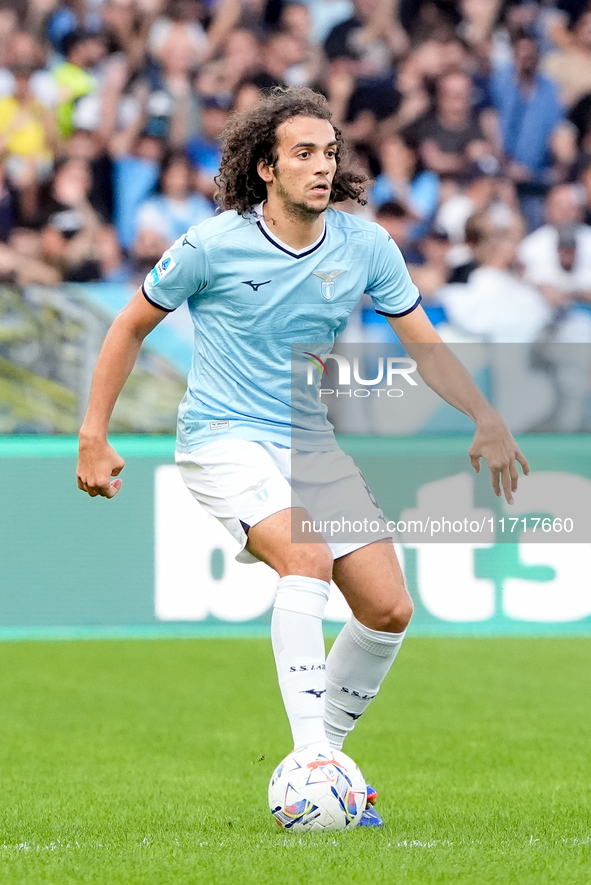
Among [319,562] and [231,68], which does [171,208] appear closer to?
[231,68]

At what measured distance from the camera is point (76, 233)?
940cm

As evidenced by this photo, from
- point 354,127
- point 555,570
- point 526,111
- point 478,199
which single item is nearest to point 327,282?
point 555,570

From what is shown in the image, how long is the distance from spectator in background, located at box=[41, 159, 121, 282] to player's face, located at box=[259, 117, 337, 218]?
221 inches

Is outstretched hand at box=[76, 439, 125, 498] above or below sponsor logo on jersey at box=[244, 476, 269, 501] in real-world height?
above

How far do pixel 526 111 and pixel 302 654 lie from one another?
26.6ft

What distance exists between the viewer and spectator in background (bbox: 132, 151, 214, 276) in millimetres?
9445

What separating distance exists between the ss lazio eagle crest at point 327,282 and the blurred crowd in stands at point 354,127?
16.5 feet

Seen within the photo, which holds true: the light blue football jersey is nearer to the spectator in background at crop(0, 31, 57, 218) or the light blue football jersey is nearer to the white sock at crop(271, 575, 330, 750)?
the white sock at crop(271, 575, 330, 750)

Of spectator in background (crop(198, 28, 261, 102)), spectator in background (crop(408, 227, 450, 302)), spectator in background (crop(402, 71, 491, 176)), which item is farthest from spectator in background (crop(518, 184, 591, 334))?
spectator in background (crop(198, 28, 261, 102))

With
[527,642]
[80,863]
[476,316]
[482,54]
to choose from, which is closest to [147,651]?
[527,642]

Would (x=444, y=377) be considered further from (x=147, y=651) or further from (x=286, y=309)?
(x=147, y=651)

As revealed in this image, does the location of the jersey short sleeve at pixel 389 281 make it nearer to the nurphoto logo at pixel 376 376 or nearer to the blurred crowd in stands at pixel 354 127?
the nurphoto logo at pixel 376 376

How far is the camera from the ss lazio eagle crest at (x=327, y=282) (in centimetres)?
380

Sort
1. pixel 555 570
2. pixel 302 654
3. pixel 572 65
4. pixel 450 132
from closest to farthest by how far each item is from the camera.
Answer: pixel 302 654
pixel 555 570
pixel 450 132
pixel 572 65
